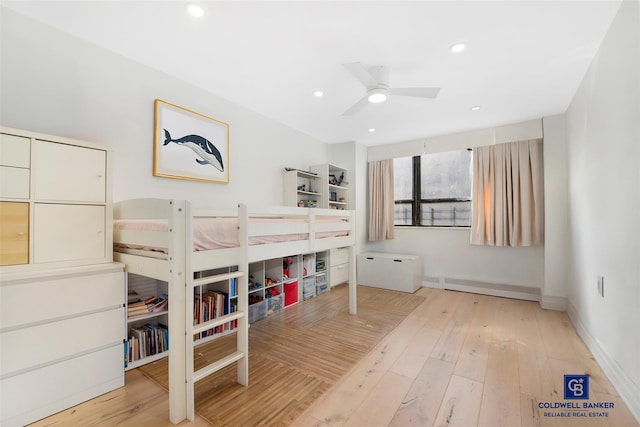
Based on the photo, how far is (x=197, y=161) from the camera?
264cm

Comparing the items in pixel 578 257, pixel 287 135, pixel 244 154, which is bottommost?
pixel 578 257

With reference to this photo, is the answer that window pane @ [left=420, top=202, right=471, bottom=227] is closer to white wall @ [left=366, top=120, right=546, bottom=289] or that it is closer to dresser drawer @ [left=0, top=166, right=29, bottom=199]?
white wall @ [left=366, top=120, right=546, bottom=289]

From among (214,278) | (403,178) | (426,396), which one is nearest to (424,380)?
(426,396)

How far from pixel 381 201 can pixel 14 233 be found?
13.6 feet

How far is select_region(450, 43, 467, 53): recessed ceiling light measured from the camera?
1.99 metres

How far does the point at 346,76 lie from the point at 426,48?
2.28 feet

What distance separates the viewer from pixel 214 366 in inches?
62.3

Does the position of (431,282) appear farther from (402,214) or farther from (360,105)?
(360,105)

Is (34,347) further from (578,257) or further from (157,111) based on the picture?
(578,257)

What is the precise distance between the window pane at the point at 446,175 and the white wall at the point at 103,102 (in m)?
2.93

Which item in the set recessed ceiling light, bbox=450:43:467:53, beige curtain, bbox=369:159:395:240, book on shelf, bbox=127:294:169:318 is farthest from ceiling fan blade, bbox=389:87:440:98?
book on shelf, bbox=127:294:169:318

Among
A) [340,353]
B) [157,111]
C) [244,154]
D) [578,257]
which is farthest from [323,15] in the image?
[578,257]

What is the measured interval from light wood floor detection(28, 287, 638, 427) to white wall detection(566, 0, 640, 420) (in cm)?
23

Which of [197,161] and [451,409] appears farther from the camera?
[197,161]
